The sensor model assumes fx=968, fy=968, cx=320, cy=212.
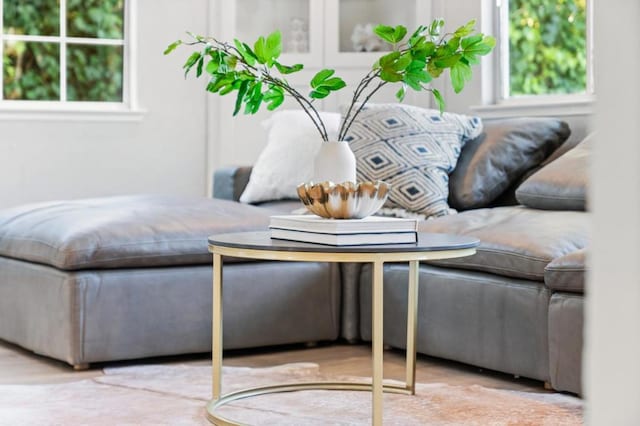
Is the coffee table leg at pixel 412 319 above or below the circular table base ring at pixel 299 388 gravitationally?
above

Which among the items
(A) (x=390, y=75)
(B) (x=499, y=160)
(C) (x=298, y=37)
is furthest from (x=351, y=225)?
(C) (x=298, y=37)

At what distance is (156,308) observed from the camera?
3043 mm

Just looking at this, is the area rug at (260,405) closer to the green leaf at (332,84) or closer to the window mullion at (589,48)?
the green leaf at (332,84)

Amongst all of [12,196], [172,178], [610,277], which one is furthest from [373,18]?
[610,277]

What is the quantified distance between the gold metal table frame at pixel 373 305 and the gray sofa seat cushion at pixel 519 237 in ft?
1.14

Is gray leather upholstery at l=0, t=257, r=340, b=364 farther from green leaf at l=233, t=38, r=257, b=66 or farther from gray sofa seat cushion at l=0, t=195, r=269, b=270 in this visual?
green leaf at l=233, t=38, r=257, b=66

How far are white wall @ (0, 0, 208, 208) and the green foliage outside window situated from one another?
1.68m

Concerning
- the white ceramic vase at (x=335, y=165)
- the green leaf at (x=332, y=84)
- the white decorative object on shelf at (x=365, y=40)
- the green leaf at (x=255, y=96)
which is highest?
the white decorative object on shelf at (x=365, y=40)

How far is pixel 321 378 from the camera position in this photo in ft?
9.19

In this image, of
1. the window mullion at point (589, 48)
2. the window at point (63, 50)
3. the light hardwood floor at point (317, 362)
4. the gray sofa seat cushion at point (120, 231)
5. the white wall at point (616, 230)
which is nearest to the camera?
the white wall at point (616, 230)

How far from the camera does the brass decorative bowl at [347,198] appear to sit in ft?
7.14

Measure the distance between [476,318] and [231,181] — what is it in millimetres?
1519

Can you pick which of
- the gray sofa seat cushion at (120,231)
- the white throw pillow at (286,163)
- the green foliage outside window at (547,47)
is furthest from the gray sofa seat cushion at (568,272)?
the green foliage outside window at (547,47)

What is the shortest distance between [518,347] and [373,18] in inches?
115
